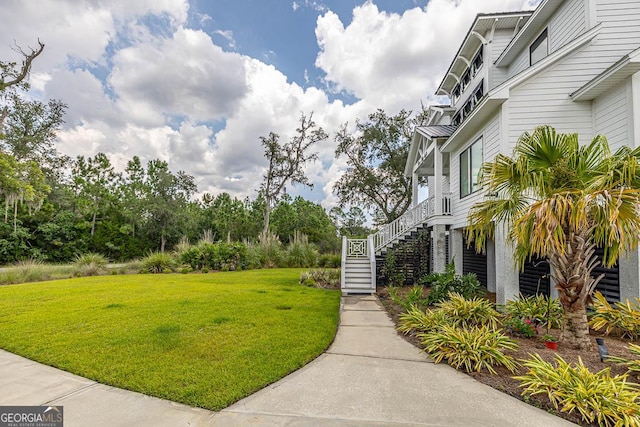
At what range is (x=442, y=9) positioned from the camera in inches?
397

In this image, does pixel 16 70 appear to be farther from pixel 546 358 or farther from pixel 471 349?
pixel 546 358

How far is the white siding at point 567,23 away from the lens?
22.0 ft

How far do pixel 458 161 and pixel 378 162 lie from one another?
38.4ft

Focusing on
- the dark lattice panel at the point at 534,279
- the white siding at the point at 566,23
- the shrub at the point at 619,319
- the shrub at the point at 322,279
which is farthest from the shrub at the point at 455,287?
the white siding at the point at 566,23

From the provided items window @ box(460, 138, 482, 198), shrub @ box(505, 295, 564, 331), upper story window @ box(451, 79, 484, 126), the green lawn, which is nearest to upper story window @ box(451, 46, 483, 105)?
upper story window @ box(451, 79, 484, 126)

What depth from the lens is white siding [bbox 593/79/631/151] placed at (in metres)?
5.79

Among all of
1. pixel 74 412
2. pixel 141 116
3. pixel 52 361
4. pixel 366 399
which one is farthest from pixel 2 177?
pixel 366 399

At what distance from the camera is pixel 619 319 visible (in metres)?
4.61

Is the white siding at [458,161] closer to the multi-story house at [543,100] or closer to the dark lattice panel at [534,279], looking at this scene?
the multi-story house at [543,100]

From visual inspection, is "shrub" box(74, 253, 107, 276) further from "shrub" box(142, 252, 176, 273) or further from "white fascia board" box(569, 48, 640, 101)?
"white fascia board" box(569, 48, 640, 101)

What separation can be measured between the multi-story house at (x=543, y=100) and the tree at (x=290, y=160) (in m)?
15.5

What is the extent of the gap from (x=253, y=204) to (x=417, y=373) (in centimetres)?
2603

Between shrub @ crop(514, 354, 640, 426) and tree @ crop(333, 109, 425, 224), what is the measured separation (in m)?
18.1

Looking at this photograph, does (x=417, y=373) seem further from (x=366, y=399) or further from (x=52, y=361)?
(x=52, y=361)
